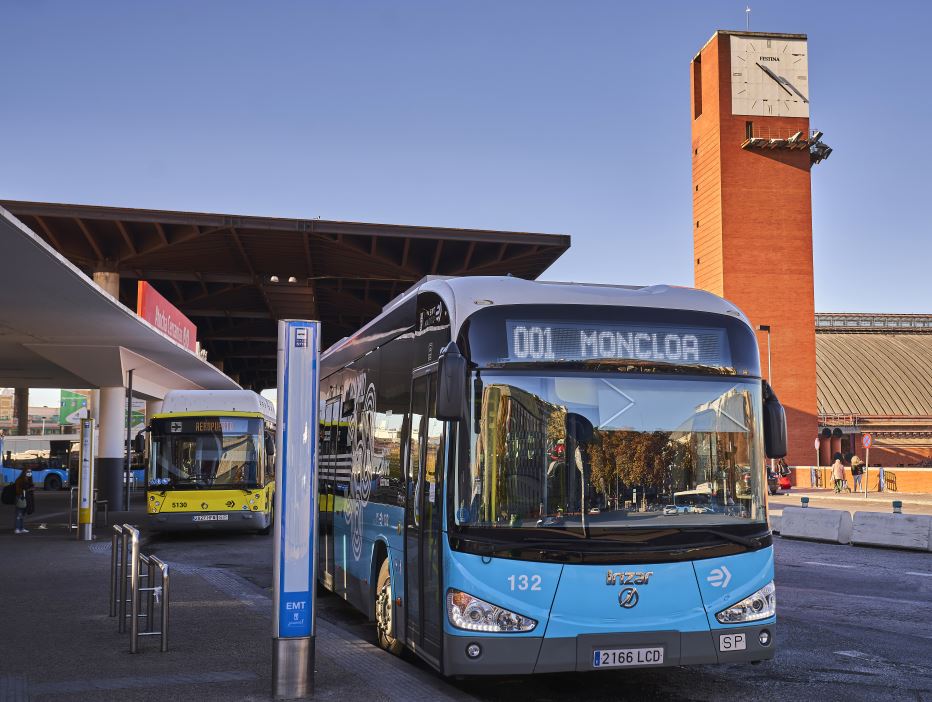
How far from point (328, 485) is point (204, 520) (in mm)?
10190

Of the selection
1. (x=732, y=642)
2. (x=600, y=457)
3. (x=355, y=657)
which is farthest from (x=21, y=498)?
(x=732, y=642)

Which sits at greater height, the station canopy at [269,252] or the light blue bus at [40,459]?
the station canopy at [269,252]

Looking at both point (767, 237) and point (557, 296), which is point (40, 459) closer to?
point (767, 237)

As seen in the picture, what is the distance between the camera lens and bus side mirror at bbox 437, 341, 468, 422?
20.1 ft

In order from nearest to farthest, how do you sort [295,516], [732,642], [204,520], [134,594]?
[732,642] < [295,516] < [134,594] < [204,520]

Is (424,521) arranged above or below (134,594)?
Result: above

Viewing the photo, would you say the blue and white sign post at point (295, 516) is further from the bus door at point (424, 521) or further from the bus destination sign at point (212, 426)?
the bus destination sign at point (212, 426)

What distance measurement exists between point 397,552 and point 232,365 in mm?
64993

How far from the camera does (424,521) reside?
7121mm

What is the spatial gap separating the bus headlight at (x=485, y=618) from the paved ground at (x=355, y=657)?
0.68 meters

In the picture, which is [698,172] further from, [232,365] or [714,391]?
[714,391]

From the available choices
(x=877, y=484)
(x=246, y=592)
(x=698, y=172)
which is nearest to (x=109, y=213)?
(x=246, y=592)

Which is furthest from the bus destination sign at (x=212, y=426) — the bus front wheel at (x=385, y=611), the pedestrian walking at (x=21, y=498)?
the bus front wheel at (x=385, y=611)

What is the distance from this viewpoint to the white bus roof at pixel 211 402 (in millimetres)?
21578
